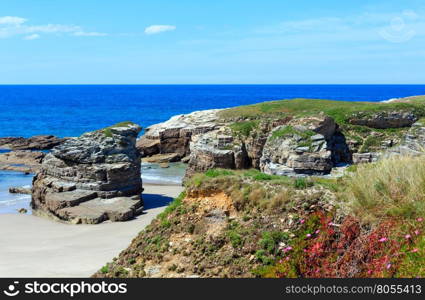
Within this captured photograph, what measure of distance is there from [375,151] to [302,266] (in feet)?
126

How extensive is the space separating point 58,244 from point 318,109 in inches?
1557

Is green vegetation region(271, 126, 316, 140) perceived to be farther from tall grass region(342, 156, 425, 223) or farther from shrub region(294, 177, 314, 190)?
tall grass region(342, 156, 425, 223)

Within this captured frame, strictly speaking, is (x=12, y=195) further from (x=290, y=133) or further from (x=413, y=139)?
(x=413, y=139)

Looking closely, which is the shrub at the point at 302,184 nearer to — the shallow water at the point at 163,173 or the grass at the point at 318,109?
the shallow water at the point at 163,173

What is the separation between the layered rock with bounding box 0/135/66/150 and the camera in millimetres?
65562

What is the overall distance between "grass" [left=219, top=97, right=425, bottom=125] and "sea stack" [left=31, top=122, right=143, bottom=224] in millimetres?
25902

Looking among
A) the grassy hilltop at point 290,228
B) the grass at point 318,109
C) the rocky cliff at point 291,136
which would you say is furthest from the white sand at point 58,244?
the grass at point 318,109

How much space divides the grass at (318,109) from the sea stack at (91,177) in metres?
25.9

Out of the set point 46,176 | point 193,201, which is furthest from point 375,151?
point 193,201

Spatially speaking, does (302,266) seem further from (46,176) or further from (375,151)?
(375,151)

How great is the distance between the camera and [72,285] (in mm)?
9844

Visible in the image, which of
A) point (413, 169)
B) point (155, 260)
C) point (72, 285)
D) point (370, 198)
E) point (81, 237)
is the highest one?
point (413, 169)

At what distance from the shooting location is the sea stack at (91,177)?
30.0m

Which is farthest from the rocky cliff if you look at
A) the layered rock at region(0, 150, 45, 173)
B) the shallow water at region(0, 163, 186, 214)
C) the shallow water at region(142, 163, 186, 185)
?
the layered rock at region(0, 150, 45, 173)
